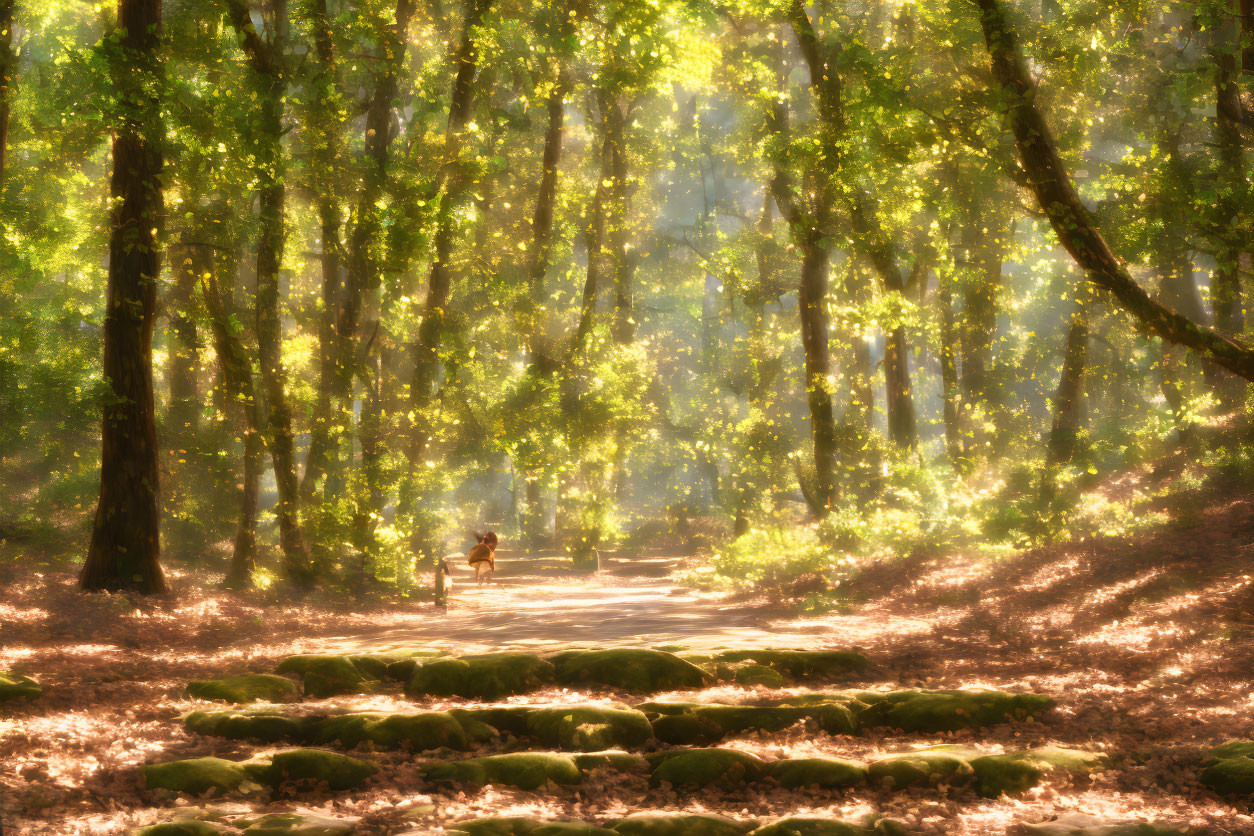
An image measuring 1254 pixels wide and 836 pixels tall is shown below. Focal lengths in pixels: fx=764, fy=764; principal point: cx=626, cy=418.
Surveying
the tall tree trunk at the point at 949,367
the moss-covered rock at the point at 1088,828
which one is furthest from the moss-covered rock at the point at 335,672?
the tall tree trunk at the point at 949,367

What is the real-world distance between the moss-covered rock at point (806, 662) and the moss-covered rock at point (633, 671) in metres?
0.64

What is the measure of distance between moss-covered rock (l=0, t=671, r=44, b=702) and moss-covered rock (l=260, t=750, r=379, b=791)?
2.70m

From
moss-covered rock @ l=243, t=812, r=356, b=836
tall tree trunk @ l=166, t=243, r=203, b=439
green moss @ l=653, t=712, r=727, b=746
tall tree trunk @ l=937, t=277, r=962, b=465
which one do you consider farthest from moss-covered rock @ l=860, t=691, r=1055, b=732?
tall tree trunk @ l=937, t=277, r=962, b=465

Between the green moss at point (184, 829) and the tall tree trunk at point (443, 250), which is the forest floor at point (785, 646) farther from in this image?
→ the tall tree trunk at point (443, 250)

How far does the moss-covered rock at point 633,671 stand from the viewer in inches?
344

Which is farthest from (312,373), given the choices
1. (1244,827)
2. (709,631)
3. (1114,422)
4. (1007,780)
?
(1114,422)

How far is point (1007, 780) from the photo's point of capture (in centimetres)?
577

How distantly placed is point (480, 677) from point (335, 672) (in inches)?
65.5

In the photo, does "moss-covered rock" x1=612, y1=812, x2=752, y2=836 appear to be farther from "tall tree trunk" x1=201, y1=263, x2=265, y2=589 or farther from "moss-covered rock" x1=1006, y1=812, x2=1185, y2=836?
"tall tree trunk" x1=201, y1=263, x2=265, y2=589

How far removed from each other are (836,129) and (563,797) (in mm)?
14877

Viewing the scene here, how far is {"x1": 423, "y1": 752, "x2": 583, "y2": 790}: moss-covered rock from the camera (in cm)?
602

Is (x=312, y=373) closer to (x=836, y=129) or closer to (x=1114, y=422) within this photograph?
(x=836, y=129)

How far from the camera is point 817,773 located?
6094 mm

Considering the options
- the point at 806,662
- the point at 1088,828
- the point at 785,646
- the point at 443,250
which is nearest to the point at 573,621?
the point at 785,646
